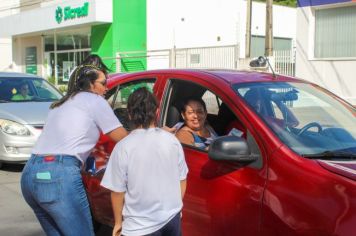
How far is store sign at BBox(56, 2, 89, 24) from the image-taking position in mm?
23984

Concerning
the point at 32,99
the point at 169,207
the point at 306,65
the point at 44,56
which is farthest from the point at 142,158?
the point at 44,56

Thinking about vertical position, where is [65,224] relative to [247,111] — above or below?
below

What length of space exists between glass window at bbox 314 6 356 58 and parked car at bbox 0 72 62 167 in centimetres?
1004

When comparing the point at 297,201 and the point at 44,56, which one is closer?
the point at 297,201

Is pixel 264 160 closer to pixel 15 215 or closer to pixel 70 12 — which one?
pixel 15 215

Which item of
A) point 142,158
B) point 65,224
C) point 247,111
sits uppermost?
point 247,111

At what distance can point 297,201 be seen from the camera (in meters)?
2.92

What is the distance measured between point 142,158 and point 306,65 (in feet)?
49.6

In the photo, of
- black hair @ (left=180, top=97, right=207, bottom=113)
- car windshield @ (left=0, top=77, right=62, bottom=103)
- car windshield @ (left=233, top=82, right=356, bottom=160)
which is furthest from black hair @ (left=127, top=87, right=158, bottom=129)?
car windshield @ (left=0, top=77, right=62, bottom=103)

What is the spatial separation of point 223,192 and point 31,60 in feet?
102

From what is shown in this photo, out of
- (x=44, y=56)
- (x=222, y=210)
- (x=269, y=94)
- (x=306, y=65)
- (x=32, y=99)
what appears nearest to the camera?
(x=222, y=210)

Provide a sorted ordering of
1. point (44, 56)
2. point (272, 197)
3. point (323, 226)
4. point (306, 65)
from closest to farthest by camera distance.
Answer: point (323, 226) → point (272, 197) → point (306, 65) → point (44, 56)

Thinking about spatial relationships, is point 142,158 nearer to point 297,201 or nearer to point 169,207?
point 169,207

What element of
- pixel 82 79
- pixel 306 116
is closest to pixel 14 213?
pixel 82 79
